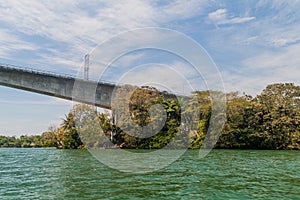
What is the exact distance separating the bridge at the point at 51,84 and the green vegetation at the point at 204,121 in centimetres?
279

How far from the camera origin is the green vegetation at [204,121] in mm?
38688

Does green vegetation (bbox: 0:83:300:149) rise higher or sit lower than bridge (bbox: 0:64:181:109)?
lower

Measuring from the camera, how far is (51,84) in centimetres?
3784

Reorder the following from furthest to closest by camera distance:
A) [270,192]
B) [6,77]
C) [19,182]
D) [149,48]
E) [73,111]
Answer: [73,111]
[6,77]
[149,48]
[19,182]
[270,192]

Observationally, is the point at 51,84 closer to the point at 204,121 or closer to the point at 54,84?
the point at 54,84

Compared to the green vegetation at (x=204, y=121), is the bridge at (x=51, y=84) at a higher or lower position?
higher

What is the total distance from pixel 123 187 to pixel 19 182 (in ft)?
12.6

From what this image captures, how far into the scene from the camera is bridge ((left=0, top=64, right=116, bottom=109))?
36031mm

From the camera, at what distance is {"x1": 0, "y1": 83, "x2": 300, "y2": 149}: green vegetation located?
38.7m

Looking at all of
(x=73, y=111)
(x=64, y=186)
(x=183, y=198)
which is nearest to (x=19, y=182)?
(x=64, y=186)

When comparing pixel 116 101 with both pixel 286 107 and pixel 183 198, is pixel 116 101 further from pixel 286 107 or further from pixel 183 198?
pixel 183 198

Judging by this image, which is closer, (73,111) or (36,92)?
(36,92)

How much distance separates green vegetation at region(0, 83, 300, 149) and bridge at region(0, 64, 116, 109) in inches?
110

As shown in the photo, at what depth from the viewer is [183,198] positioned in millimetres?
7660
